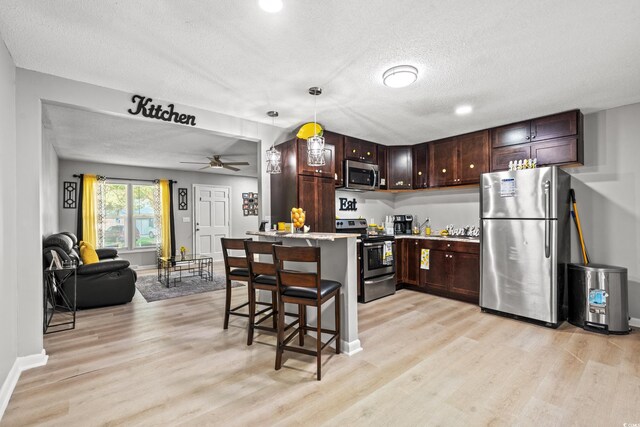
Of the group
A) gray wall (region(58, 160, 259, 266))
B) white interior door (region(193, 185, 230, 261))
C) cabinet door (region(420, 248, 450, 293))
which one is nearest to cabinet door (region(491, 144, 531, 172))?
cabinet door (region(420, 248, 450, 293))

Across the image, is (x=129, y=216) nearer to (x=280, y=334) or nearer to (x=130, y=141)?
(x=130, y=141)

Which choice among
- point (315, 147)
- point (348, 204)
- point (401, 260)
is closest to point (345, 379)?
point (315, 147)

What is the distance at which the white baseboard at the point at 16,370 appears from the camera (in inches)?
79.3

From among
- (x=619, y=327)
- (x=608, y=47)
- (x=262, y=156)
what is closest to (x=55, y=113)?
(x=262, y=156)

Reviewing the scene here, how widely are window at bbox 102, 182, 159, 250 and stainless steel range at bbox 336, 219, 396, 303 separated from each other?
5.63 m

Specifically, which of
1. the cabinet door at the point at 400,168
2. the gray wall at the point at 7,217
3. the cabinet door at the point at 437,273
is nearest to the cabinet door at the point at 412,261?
the cabinet door at the point at 437,273

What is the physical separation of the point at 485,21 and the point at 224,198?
7.59 m

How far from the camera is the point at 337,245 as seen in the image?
276 cm

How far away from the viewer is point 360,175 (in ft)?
15.9

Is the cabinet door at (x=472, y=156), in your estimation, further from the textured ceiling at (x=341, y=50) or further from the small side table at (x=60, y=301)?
the small side table at (x=60, y=301)

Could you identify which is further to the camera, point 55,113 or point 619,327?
point 55,113

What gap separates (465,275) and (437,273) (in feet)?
1.41

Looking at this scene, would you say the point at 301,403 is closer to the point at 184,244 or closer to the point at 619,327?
the point at 619,327

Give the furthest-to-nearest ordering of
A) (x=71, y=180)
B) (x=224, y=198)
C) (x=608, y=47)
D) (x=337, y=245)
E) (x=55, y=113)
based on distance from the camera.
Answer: (x=224, y=198), (x=71, y=180), (x=55, y=113), (x=337, y=245), (x=608, y=47)
